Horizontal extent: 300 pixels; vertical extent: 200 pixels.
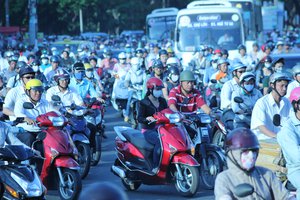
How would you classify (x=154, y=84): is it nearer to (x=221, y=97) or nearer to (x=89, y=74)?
(x=221, y=97)

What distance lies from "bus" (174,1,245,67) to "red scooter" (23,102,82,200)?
18.9 meters

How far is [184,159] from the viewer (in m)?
12.3

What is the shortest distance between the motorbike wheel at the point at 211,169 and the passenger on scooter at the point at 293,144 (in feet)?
15.5

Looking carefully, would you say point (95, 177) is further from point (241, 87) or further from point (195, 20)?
point (195, 20)

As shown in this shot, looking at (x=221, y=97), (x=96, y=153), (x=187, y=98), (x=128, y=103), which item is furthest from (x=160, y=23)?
(x=187, y=98)

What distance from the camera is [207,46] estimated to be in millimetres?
30234

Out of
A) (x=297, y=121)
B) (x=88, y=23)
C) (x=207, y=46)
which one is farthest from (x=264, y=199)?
(x=88, y=23)

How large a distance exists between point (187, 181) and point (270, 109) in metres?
1.39

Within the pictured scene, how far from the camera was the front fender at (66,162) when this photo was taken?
11.9m

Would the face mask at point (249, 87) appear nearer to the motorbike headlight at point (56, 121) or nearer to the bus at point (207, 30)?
the motorbike headlight at point (56, 121)

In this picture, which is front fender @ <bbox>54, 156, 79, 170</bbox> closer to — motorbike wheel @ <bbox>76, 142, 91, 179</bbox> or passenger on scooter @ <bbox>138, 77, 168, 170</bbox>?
passenger on scooter @ <bbox>138, 77, 168, 170</bbox>

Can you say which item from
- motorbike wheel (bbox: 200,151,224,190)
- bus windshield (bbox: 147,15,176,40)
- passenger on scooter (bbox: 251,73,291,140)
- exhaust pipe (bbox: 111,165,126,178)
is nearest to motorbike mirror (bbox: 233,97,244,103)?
motorbike wheel (bbox: 200,151,224,190)

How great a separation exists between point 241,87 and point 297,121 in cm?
701

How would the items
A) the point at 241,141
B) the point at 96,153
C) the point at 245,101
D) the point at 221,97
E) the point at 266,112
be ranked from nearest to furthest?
the point at 241,141
the point at 266,112
the point at 245,101
the point at 96,153
the point at 221,97
